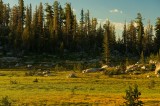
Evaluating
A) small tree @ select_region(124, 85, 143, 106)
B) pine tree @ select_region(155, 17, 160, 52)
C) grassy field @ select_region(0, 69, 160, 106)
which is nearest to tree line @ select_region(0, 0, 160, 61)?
pine tree @ select_region(155, 17, 160, 52)

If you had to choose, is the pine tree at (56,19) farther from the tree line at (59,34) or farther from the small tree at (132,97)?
the small tree at (132,97)

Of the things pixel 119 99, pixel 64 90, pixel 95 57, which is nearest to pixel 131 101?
pixel 119 99

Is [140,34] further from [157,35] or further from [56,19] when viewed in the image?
[56,19]

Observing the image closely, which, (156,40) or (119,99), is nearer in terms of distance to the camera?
(119,99)

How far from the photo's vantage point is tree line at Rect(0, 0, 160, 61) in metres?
128

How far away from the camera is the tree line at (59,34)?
12812 centimetres

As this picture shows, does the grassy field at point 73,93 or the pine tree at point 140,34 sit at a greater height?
the pine tree at point 140,34

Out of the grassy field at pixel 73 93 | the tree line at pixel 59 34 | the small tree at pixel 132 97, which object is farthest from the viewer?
the tree line at pixel 59 34

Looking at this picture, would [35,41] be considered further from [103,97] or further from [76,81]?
[103,97]

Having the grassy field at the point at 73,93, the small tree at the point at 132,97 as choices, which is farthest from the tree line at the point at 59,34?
the small tree at the point at 132,97

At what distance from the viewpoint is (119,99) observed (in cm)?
4678

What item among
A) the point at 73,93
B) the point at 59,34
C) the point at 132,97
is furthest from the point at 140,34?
the point at 132,97

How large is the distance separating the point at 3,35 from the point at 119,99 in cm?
9506

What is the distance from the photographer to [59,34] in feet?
450
